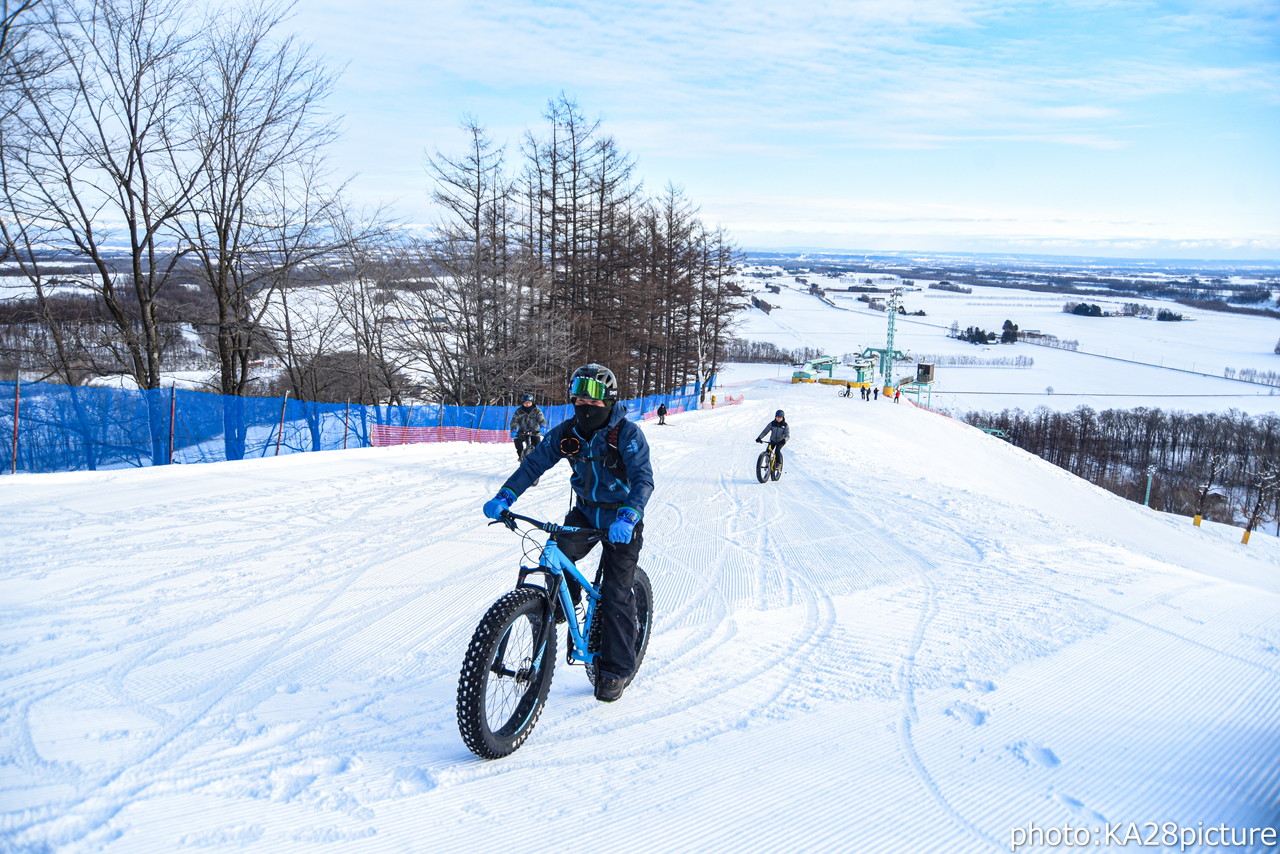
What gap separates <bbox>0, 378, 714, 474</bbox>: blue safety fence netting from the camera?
36.4 ft

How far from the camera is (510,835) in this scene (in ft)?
10.5

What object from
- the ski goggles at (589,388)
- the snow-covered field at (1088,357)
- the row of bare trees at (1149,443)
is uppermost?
the ski goggles at (589,388)

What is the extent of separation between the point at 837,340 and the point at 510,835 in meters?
160

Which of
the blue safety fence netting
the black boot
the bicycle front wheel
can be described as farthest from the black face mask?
the blue safety fence netting

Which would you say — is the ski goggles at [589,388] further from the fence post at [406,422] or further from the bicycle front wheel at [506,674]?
the fence post at [406,422]

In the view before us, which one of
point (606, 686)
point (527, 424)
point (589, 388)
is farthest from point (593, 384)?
point (527, 424)

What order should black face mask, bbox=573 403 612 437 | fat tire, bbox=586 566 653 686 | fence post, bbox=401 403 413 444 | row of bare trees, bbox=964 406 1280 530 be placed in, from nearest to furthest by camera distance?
black face mask, bbox=573 403 612 437 → fat tire, bbox=586 566 653 686 → fence post, bbox=401 403 413 444 → row of bare trees, bbox=964 406 1280 530

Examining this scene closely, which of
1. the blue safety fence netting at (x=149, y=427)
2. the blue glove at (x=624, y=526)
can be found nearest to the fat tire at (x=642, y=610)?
the blue glove at (x=624, y=526)

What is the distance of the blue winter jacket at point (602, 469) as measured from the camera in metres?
4.23

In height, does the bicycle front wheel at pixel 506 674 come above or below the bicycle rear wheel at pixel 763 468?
above

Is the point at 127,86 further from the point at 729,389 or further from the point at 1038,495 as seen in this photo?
the point at 729,389

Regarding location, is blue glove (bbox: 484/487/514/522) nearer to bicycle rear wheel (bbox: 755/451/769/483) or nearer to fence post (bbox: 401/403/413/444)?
bicycle rear wheel (bbox: 755/451/769/483)

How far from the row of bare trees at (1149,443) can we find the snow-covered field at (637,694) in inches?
3290

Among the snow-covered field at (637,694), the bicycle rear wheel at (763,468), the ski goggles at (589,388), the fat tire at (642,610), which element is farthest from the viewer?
the bicycle rear wheel at (763,468)
